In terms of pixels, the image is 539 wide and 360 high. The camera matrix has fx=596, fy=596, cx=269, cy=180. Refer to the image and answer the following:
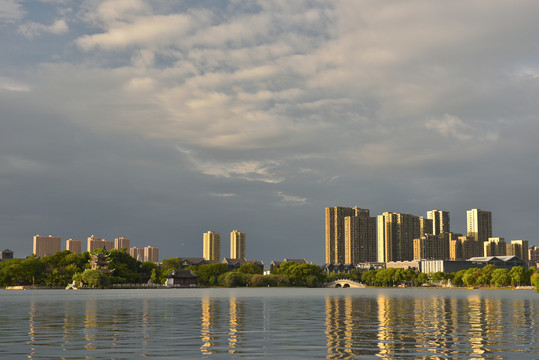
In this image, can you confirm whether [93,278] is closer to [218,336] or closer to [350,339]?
[218,336]

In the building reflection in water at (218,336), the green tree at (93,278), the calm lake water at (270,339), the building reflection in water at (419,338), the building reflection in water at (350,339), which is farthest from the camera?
the green tree at (93,278)

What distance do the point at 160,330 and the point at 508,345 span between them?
1961 cm

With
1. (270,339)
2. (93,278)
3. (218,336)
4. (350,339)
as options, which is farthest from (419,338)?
(93,278)

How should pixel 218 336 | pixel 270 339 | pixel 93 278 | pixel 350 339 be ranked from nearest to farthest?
1. pixel 350 339
2. pixel 270 339
3. pixel 218 336
4. pixel 93 278

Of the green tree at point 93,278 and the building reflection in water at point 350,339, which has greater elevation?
the building reflection in water at point 350,339

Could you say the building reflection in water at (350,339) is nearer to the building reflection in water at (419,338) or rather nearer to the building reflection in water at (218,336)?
the building reflection in water at (419,338)

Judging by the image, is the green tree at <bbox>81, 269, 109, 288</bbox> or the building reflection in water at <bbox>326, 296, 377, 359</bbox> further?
the green tree at <bbox>81, 269, 109, 288</bbox>

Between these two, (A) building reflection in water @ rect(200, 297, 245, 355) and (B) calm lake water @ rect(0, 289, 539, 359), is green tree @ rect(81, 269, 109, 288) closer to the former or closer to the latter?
(B) calm lake water @ rect(0, 289, 539, 359)

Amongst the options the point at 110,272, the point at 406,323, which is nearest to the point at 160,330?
the point at 406,323

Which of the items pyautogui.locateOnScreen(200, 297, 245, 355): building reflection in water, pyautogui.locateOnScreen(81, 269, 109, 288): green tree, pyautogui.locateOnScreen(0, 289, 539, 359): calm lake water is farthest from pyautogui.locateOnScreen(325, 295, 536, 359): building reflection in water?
pyautogui.locateOnScreen(81, 269, 109, 288): green tree

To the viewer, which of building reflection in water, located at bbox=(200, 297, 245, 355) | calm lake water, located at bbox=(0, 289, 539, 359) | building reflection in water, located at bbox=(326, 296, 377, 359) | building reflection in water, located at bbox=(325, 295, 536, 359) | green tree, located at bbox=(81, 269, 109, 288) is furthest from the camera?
green tree, located at bbox=(81, 269, 109, 288)

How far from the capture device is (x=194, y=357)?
23516 mm

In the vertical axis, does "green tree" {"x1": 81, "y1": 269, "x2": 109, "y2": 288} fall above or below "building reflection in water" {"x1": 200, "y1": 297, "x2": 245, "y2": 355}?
below

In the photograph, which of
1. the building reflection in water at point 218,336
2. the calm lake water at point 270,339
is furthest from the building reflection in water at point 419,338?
the building reflection in water at point 218,336
